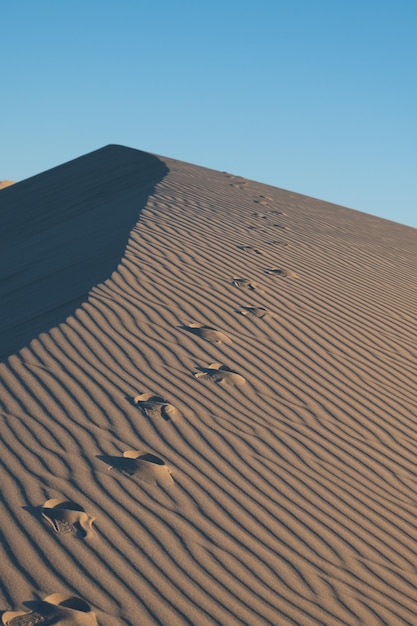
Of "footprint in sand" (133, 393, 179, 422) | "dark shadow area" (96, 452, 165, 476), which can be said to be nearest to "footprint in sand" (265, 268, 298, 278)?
"footprint in sand" (133, 393, 179, 422)

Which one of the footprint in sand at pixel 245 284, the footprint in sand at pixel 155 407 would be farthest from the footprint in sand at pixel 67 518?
the footprint in sand at pixel 245 284

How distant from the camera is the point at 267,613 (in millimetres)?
3691

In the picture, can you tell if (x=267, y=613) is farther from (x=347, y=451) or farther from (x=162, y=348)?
(x=162, y=348)

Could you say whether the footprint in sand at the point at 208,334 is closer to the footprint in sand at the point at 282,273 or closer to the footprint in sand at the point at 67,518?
the footprint in sand at the point at 282,273

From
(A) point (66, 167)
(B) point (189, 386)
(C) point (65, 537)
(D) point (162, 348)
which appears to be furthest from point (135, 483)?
(A) point (66, 167)

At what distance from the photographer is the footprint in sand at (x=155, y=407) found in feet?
17.1

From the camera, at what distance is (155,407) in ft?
17.4

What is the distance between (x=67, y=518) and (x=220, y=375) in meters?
2.35

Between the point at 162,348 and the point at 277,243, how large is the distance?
501cm

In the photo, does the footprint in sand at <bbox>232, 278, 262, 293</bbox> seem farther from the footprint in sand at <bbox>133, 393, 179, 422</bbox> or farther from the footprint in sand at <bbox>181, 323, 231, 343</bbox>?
the footprint in sand at <bbox>133, 393, 179, 422</bbox>

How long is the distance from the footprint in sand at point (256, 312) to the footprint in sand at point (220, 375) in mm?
1424

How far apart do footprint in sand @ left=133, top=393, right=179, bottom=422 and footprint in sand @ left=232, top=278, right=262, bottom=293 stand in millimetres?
3131

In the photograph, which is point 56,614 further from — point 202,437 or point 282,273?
point 282,273

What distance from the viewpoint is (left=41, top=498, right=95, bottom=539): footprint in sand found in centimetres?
389
